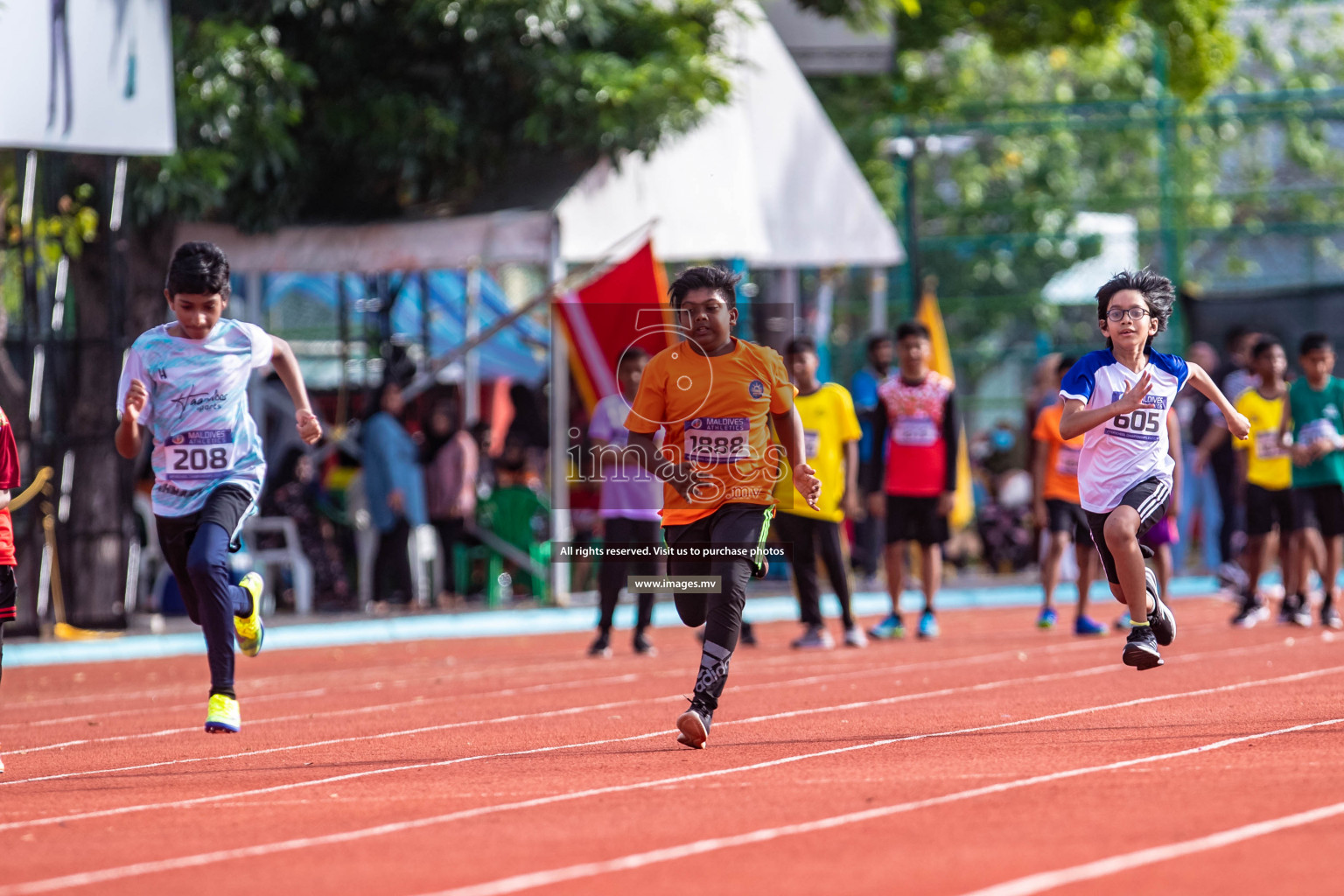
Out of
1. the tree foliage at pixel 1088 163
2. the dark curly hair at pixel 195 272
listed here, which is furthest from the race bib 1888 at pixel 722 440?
the tree foliage at pixel 1088 163

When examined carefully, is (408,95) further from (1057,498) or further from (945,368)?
(1057,498)

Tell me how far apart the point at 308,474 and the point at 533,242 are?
3152 millimetres

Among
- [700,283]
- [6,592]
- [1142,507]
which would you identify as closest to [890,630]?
[1142,507]

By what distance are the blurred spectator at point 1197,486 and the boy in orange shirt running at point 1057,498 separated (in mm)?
4016

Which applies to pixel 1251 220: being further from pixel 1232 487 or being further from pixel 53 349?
pixel 53 349

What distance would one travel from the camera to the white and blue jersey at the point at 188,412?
885cm

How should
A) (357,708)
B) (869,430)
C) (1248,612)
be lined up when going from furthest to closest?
(869,430)
(1248,612)
(357,708)

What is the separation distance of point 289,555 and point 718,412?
10.6m

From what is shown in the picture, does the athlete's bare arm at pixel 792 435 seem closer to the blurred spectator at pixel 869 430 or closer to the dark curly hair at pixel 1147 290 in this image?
the dark curly hair at pixel 1147 290

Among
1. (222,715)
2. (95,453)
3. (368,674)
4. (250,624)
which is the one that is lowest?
(368,674)

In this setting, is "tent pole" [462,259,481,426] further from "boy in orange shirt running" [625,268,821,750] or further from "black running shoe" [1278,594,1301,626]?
"boy in orange shirt running" [625,268,821,750]

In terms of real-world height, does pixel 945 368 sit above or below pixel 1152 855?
above

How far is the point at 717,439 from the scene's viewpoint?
8312 mm

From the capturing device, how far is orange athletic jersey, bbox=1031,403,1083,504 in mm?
14430
